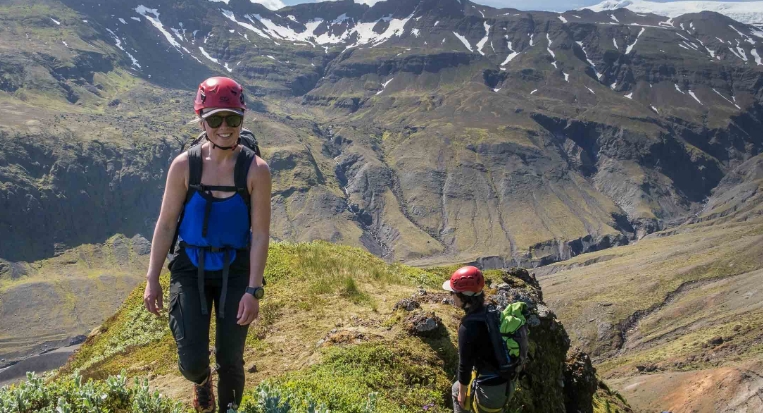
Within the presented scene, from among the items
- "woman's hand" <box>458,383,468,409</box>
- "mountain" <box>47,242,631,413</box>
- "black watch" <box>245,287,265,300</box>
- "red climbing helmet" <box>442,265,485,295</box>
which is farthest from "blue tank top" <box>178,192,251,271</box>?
"woman's hand" <box>458,383,468,409</box>

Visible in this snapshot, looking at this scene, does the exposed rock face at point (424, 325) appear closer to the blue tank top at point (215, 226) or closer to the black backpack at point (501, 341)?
the black backpack at point (501, 341)

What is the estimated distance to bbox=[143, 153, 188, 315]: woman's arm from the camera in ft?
21.4

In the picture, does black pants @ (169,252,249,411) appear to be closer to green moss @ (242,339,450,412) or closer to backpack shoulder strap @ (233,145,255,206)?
backpack shoulder strap @ (233,145,255,206)

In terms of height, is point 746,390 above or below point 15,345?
above

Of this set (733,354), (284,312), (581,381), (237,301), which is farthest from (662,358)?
(237,301)

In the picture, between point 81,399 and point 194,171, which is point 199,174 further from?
point 81,399

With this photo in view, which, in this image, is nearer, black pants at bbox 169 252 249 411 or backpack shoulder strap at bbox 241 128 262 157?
black pants at bbox 169 252 249 411

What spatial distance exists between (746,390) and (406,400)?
74.1m

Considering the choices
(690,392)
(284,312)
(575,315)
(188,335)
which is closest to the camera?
(188,335)

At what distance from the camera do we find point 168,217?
6.58m

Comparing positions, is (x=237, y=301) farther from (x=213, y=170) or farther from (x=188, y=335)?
(x=213, y=170)

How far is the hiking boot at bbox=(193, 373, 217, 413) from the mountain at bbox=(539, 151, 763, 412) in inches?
2771

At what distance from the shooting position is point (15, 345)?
194 m

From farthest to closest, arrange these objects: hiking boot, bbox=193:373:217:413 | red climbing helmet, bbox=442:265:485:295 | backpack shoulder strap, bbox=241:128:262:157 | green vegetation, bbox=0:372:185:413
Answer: red climbing helmet, bbox=442:265:485:295 < backpack shoulder strap, bbox=241:128:262:157 < hiking boot, bbox=193:373:217:413 < green vegetation, bbox=0:372:185:413
